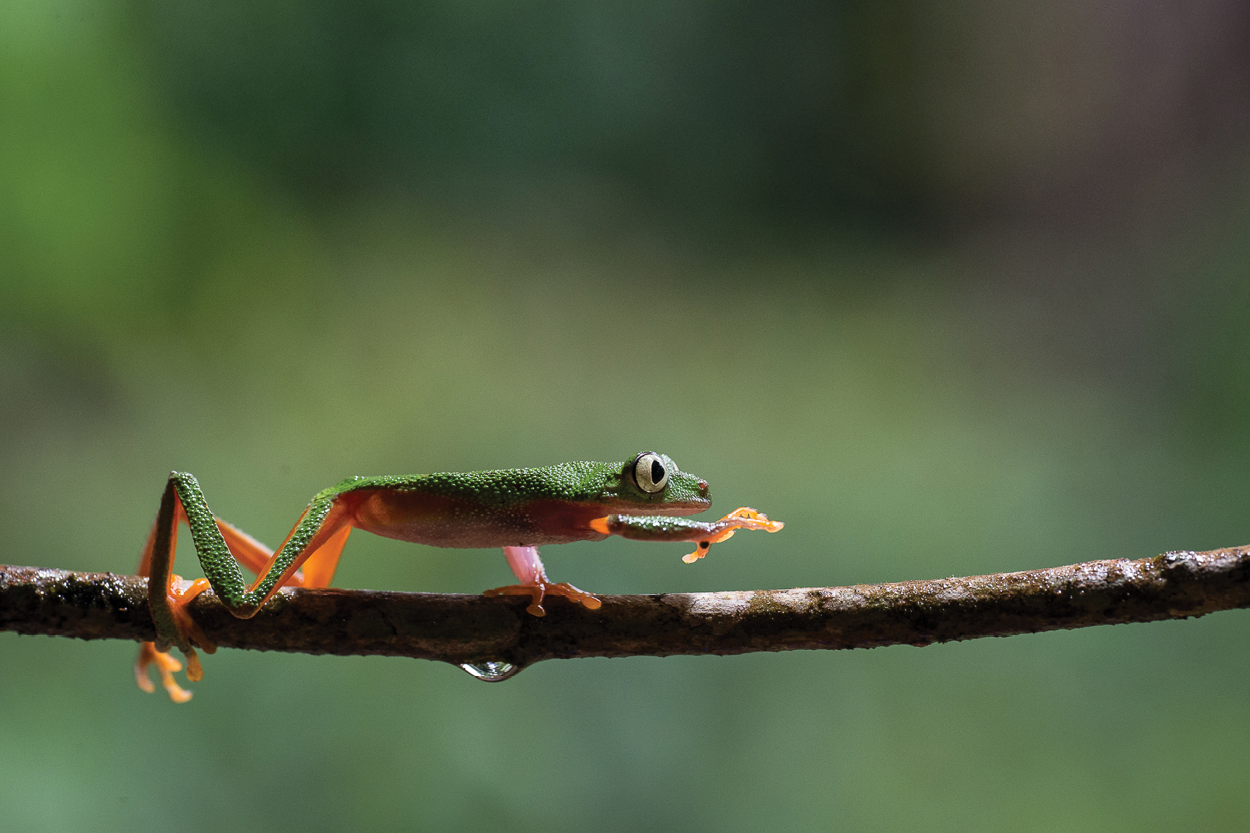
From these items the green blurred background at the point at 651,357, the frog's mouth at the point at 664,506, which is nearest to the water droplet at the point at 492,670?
the frog's mouth at the point at 664,506

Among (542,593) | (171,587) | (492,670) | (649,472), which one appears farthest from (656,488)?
(171,587)

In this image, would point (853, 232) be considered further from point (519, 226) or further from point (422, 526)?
point (422, 526)

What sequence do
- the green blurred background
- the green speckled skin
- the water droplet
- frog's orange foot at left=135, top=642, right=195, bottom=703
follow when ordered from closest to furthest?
the green speckled skin, the water droplet, frog's orange foot at left=135, top=642, right=195, bottom=703, the green blurred background

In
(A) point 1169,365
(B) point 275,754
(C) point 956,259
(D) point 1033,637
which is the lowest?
(B) point 275,754

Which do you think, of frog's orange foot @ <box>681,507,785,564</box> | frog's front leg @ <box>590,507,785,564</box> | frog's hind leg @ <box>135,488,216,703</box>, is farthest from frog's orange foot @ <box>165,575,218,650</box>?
frog's orange foot @ <box>681,507,785,564</box>

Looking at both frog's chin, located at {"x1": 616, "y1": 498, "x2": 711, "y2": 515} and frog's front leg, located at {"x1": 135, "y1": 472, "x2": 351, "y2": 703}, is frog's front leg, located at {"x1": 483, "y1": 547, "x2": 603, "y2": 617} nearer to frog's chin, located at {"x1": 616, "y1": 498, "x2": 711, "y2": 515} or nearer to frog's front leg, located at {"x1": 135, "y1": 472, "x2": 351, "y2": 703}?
frog's chin, located at {"x1": 616, "y1": 498, "x2": 711, "y2": 515}

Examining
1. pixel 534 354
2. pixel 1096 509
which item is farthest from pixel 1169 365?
pixel 534 354

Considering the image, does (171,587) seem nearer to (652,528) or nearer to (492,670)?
(492,670)
